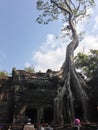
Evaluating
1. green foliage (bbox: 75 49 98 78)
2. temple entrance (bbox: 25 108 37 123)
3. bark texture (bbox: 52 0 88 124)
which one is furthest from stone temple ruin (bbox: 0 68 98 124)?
green foliage (bbox: 75 49 98 78)

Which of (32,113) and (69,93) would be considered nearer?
(69,93)

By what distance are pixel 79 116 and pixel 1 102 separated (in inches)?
184

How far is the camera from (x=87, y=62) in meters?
26.3

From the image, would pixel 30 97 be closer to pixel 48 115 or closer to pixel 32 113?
pixel 32 113

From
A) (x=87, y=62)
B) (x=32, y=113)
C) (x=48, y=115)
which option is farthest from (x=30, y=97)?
(x=87, y=62)

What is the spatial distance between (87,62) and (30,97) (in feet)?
34.6

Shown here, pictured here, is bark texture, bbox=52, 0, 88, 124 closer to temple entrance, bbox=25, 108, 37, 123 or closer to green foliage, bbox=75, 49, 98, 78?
temple entrance, bbox=25, 108, 37, 123

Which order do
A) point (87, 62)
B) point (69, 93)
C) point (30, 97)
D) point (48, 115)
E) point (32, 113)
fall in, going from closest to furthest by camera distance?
point (69, 93) < point (30, 97) < point (32, 113) < point (48, 115) < point (87, 62)

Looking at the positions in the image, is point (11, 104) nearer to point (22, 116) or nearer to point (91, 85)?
point (22, 116)

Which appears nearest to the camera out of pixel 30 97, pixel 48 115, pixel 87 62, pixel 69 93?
pixel 69 93

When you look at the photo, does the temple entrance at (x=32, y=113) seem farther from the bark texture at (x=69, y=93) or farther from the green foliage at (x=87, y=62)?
the green foliage at (x=87, y=62)

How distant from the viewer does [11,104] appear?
1706cm

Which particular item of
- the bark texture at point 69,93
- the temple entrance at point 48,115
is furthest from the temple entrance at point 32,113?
the bark texture at point 69,93

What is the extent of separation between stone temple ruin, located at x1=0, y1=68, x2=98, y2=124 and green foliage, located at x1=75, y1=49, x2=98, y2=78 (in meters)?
8.26
